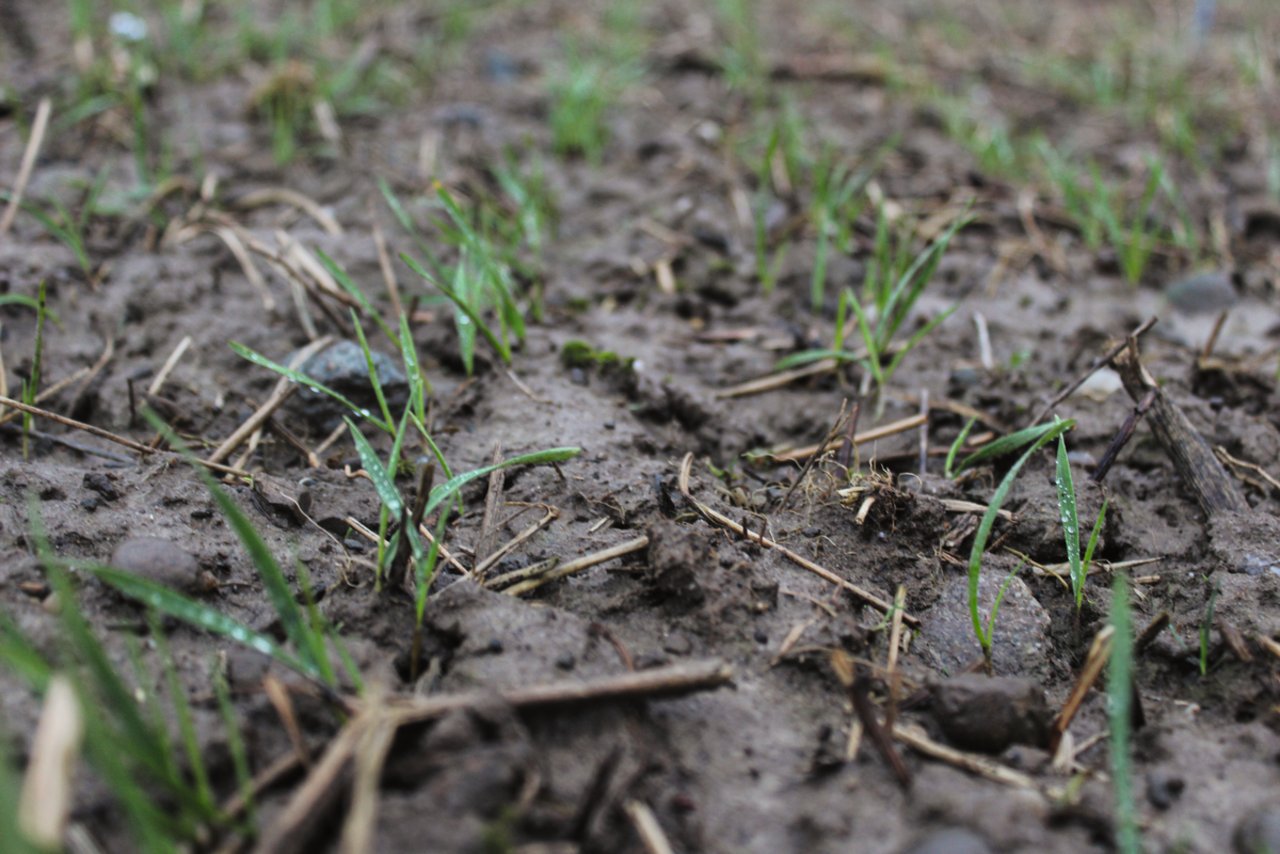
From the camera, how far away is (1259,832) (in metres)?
1.23

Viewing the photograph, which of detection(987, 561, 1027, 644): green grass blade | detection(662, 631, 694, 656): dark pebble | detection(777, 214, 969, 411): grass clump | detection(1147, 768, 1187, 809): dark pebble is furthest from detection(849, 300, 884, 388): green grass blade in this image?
detection(1147, 768, 1187, 809): dark pebble

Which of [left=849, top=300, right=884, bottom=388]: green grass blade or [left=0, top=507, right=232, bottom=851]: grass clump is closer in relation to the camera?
[left=0, top=507, right=232, bottom=851]: grass clump

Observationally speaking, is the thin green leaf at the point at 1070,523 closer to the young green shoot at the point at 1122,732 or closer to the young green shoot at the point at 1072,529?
the young green shoot at the point at 1072,529

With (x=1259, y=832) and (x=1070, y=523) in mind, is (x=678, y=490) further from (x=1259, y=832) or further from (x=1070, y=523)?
(x=1259, y=832)

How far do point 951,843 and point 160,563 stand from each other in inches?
47.3

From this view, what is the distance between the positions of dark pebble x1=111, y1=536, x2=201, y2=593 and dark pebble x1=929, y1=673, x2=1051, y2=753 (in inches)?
45.2

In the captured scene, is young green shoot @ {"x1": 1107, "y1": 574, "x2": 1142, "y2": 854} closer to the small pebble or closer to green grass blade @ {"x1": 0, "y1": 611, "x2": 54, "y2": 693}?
green grass blade @ {"x1": 0, "y1": 611, "x2": 54, "y2": 693}

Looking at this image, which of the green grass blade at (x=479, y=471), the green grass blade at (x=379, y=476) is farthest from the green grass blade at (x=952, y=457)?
the green grass blade at (x=379, y=476)

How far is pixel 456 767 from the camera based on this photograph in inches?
46.6

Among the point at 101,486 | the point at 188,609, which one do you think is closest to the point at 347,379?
the point at 101,486

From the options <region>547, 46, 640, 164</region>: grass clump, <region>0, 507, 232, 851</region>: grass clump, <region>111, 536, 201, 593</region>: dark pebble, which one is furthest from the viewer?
<region>547, 46, 640, 164</region>: grass clump

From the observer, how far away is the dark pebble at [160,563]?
1.49 m

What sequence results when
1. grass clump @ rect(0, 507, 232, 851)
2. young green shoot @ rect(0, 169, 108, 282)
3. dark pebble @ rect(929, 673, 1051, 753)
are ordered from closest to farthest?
grass clump @ rect(0, 507, 232, 851), dark pebble @ rect(929, 673, 1051, 753), young green shoot @ rect(0, 169, 108, 282)

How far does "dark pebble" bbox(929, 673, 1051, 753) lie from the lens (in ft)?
4.55
